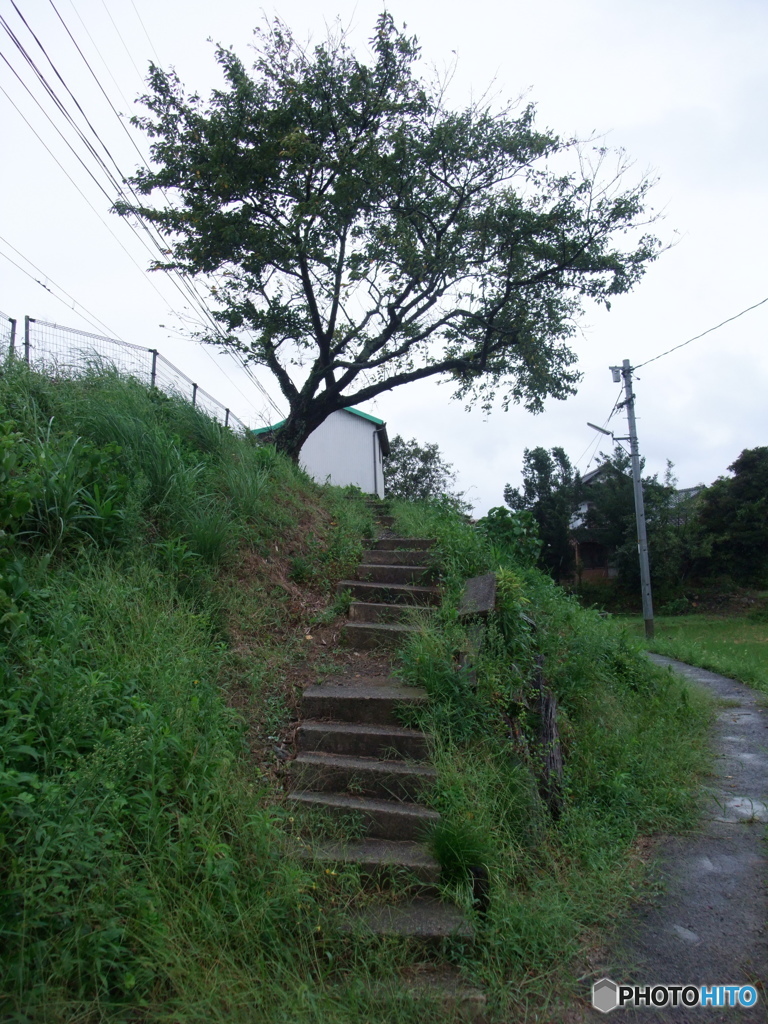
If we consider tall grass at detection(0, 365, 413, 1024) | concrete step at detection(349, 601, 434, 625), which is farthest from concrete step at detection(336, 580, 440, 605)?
tall grass at detection(0, 365, 413, 1024)

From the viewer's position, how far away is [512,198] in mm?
10891

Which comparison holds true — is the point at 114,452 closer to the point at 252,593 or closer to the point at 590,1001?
the point at 252,593

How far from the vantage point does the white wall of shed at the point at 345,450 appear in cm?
2080

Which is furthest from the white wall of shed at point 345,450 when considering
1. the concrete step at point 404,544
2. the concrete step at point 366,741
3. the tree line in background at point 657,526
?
the concrete step at point 366,741

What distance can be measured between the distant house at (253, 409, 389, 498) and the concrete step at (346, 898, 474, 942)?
56.4ft

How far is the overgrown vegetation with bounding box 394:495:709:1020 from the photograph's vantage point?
302 centimetres

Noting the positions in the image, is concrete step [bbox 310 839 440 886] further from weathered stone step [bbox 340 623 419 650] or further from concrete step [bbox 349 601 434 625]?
concrete step [bbox 349 601 434 625]

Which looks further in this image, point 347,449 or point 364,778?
point 347,449

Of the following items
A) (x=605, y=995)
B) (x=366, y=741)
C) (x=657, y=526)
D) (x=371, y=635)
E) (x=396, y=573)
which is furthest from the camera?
(x=657, y=526)

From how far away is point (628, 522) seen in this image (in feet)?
94.1

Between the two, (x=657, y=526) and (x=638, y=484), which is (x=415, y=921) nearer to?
(x=638, y=484)

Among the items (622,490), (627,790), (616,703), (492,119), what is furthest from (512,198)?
(622,490)

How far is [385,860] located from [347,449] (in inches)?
761

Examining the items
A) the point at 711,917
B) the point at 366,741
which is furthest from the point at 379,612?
the point at 711,917
